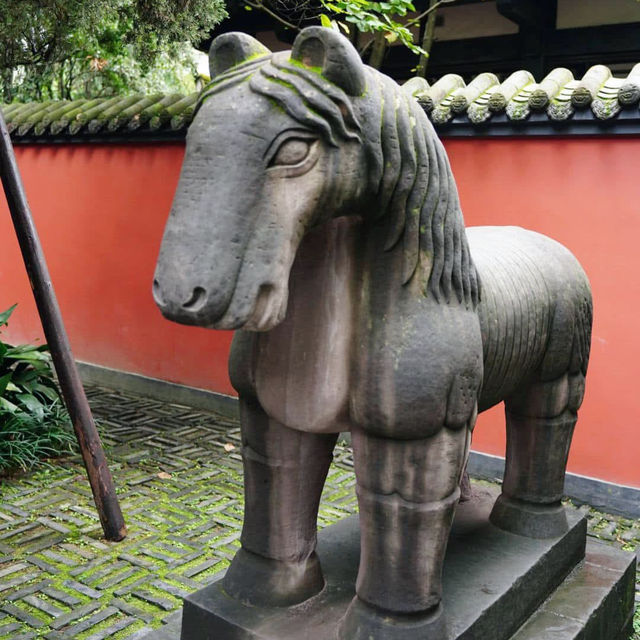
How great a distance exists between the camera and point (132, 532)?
3799mm

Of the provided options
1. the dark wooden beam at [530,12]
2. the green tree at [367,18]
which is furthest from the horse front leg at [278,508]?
the dark wooden beam at [530,12]

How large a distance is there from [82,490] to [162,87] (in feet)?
32.4

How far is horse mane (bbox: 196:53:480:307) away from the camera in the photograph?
141 cm

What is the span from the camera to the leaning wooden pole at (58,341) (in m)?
3.64

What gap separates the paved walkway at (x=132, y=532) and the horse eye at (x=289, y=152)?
1613 millimetres

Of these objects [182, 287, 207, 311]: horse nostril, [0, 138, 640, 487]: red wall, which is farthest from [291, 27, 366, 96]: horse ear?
[0, 138, 640, 487]: red wall

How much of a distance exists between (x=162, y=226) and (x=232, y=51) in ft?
15.7

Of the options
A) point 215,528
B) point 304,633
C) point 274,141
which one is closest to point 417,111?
point 274,141

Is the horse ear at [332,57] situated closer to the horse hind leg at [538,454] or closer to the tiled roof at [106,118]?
the horse hind leg at [538,454]

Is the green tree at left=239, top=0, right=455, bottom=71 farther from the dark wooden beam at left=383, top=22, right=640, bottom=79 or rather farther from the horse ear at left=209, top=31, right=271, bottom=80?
the horse ear at left=209, top=31, right=271, bottom=80

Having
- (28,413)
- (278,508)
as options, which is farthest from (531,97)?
(28,413)

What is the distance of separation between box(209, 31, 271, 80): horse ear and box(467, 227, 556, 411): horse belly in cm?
82

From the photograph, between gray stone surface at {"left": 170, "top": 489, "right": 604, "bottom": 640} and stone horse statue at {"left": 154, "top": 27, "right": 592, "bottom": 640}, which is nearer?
stone horse statue at {"left": 154, "top": 27, "right": 592, "bottom": 640}

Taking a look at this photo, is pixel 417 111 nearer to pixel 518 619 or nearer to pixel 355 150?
pixel 355 150
